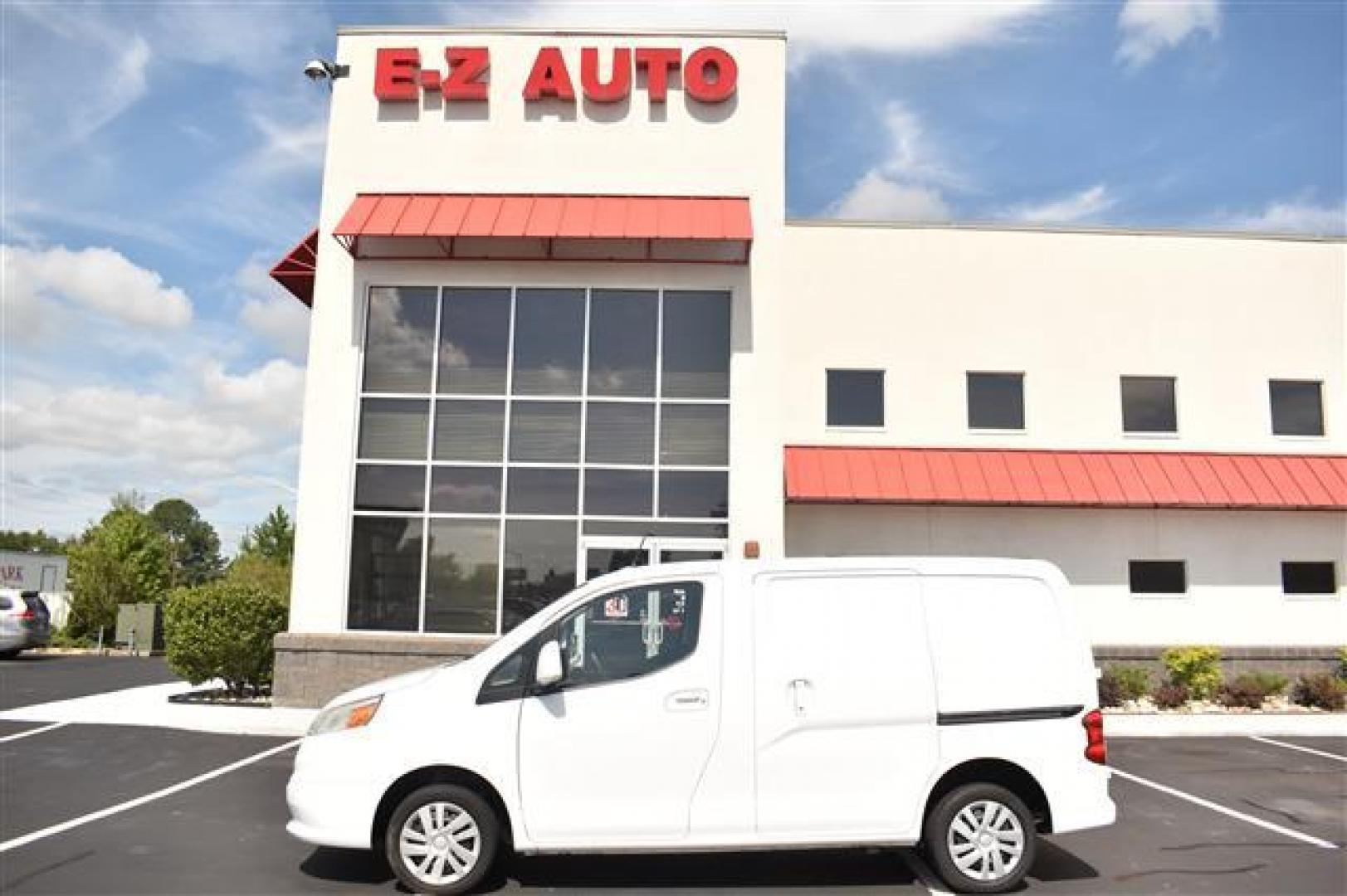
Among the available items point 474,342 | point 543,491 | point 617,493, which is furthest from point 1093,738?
point 474,342

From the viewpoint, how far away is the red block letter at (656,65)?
47.7ft

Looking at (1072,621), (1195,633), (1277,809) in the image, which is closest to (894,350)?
(1195,633)

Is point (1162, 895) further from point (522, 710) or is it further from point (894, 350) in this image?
point (894, 350)

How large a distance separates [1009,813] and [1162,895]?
1056 millimetres

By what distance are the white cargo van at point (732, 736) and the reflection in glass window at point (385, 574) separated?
7.59 meters

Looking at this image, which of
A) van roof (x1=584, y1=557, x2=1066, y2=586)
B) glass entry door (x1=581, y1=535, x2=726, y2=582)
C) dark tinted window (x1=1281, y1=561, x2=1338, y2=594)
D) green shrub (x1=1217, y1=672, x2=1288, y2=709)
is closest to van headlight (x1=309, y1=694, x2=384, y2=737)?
van roof (x1=584, y1=557, x2=1066, y2=586)

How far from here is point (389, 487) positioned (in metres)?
14.0

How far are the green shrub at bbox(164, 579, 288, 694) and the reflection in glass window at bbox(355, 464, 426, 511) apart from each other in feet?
6.63

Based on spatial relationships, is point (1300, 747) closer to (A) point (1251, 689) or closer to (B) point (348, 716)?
(A) point (1251, 689)

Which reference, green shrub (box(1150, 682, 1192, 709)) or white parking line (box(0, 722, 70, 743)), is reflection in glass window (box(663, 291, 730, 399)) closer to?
green shrub (box(1150, 682, 1192, 709))

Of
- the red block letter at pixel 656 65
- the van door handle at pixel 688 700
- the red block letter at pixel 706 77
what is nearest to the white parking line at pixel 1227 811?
the van door handle at pixel 688 700

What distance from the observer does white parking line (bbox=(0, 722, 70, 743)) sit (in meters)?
11.0

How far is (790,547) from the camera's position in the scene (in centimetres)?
1625

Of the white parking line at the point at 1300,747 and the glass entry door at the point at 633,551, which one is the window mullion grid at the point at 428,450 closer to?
the glass entry door at the point at 633,551
